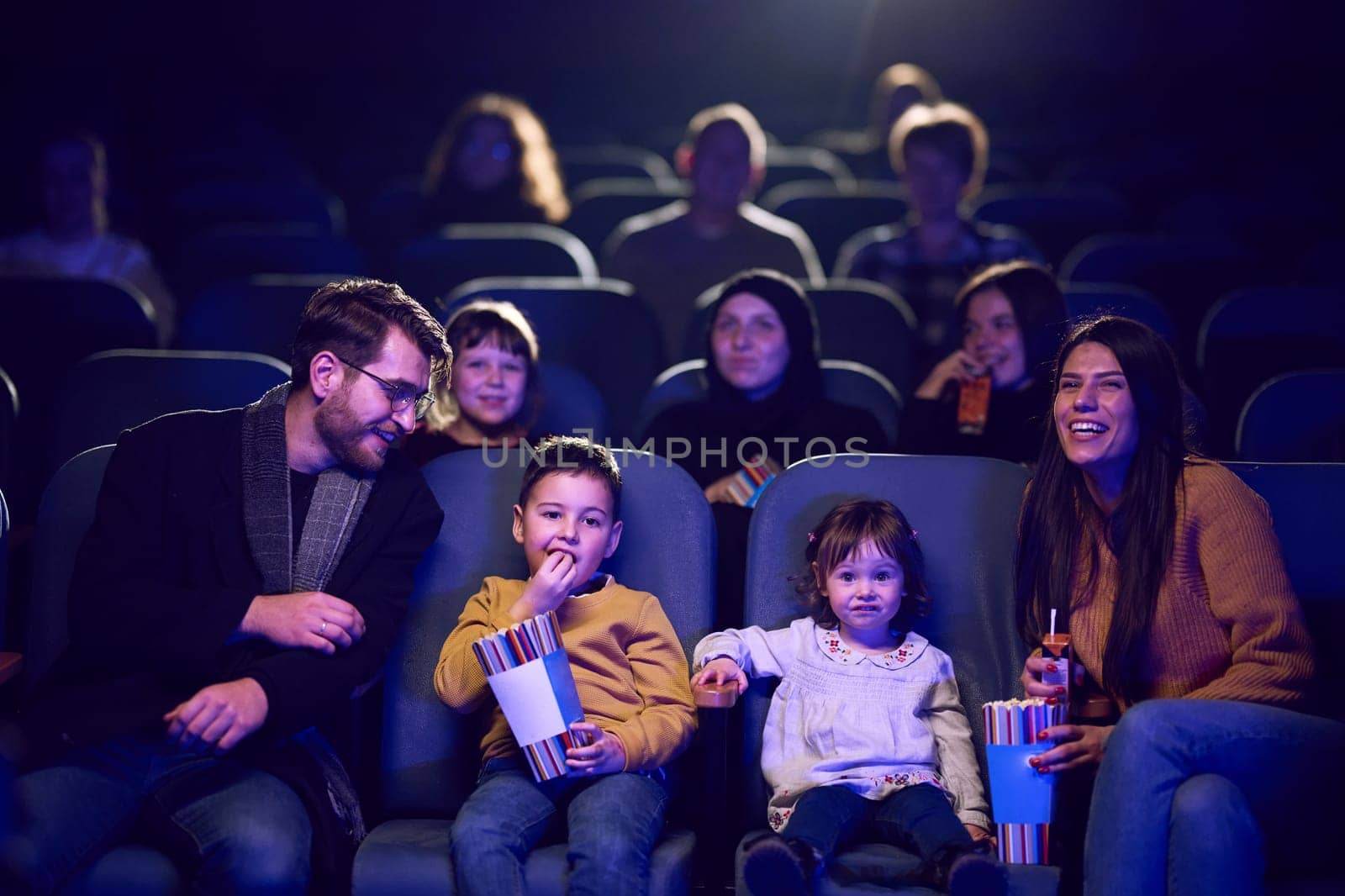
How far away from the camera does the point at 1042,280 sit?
2.91 m

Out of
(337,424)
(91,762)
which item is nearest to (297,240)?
(337,424)

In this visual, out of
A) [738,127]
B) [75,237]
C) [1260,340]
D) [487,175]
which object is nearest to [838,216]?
[738,127]

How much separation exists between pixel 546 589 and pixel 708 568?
335mm

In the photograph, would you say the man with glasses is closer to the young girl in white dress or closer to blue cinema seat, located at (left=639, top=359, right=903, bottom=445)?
the young girl in white dress

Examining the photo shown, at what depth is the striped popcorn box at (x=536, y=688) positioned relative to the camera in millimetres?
1765

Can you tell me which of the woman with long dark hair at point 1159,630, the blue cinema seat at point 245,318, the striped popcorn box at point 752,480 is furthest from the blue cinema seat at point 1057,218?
the woman with long dark hair at point 1159,630

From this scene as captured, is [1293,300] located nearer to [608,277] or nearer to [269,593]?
[608,277]

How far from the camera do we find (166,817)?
1.84 m

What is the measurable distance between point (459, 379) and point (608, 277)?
1.48 meters

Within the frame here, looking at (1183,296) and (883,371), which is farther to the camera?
(1183,296)

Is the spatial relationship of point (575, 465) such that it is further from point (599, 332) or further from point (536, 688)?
point (599, 332)

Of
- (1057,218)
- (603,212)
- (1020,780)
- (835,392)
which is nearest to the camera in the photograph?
(1020,780)

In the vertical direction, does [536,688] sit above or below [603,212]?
below

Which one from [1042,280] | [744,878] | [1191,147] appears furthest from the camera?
[1191,147]
